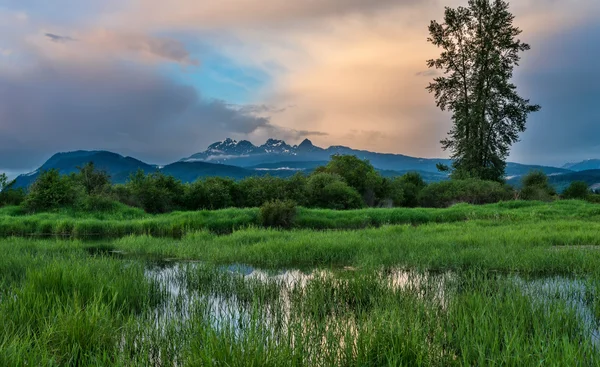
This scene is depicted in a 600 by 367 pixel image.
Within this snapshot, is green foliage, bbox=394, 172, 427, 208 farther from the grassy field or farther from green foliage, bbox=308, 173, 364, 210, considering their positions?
Result: the grassy field

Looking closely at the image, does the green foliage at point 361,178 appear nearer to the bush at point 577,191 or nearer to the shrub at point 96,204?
the shrub at point 96,204

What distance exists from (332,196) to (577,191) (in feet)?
90.1

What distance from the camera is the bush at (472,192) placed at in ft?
107

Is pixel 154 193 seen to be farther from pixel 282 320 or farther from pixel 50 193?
pixel 282 320

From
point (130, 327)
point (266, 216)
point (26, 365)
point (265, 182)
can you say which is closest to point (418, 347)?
point (130, 327)

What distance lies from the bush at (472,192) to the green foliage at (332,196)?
26.1 feet

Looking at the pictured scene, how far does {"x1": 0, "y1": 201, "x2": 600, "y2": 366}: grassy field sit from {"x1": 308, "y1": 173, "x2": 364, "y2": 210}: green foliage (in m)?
17.4

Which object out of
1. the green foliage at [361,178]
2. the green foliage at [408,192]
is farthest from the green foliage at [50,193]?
the green foliage at [408,192]

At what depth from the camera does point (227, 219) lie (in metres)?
22.7

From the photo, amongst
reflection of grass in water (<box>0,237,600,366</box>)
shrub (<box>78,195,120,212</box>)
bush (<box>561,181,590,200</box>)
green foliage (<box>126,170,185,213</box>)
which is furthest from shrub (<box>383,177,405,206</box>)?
reflection of grass in water (<box>0,237,600,366</box>)

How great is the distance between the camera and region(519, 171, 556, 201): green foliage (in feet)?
109

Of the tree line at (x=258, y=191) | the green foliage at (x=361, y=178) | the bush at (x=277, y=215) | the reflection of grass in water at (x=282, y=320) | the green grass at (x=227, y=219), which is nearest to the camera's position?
the reflection of grass in water at (x=282, y=320)

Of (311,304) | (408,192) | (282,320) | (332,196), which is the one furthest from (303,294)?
(408,192)

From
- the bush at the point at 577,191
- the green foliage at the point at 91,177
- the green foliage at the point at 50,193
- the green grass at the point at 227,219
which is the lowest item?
the green grass at the point at 227,219
